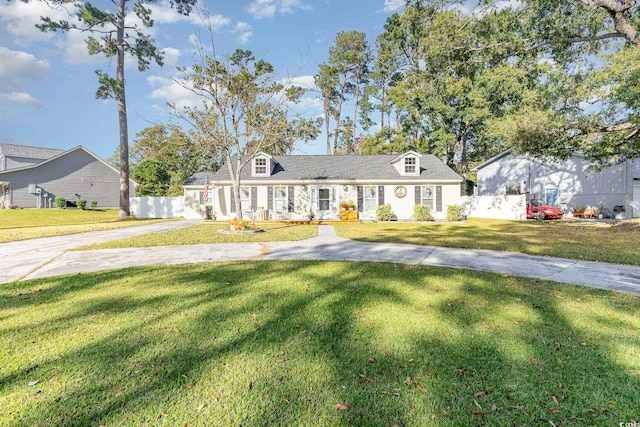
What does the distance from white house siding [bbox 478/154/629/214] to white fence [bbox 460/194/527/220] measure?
3.11 m

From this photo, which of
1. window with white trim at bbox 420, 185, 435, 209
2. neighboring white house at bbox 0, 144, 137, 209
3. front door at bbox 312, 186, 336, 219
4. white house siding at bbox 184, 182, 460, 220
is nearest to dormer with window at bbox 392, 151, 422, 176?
white house siding at bbox 184, 182, 460, 220

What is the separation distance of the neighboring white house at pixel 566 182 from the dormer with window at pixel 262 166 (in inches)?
656

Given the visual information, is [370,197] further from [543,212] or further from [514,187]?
[514,187]

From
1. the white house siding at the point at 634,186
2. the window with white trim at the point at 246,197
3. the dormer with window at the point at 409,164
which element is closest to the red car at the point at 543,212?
the white house siding at the point at 634,186

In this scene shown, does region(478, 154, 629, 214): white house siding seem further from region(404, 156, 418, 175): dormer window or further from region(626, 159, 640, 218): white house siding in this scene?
region(404, 156, 418, 175): dormer window

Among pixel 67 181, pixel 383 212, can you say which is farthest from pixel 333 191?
pixel 67 181

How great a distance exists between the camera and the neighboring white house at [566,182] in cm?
1972

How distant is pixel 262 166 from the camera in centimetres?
1914

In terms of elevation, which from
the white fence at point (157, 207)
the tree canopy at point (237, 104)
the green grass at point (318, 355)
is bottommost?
the green grass at point (318, 355)

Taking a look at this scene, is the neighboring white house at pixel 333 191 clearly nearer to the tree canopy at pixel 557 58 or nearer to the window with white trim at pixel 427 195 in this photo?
the window with white trim at pixel 427 195

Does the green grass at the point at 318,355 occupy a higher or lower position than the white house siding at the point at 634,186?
lower

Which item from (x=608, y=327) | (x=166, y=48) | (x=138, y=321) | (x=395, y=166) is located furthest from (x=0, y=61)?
(x=608, y=327)

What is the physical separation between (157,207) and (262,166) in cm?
1008

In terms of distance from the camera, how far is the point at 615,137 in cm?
1273
